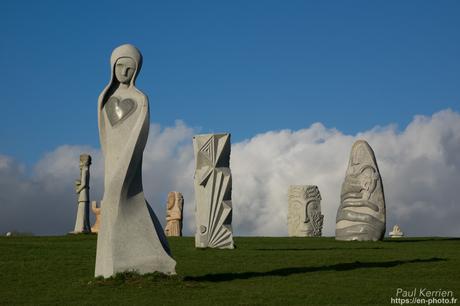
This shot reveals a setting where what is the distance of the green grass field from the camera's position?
12570mm

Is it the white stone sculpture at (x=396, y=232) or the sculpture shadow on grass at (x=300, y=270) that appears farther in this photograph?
the white stone sculpture at (x=396, y=232)

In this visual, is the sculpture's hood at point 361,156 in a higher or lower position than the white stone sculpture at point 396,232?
higher

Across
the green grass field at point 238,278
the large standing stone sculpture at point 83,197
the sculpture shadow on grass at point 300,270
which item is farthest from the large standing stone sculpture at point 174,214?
the sculpture shadow on grass at point 300,270

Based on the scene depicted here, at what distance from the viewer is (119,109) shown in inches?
554

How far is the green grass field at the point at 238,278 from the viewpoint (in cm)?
A: 1257

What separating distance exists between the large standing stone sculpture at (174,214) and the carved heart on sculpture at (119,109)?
24.0 m

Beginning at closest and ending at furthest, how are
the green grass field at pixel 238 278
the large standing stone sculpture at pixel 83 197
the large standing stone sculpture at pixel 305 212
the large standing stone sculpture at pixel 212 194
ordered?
the green grass field at pixel 238 278 → the large standing stone sculpture at pixel 212 194 → the large standing stone sculpture at pixel 83 197 → the large standing stone sculpture at pixel 305 212

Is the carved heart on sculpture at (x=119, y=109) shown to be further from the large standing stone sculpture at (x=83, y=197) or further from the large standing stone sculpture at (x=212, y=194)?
the large standing stone sculpture at (x=83, y=197)

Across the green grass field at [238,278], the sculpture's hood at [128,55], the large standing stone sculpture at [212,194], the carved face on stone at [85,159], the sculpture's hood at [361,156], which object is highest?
the carved face on stone at [85,159]

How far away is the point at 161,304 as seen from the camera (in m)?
11.8

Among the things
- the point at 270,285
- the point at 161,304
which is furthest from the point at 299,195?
the point at 161,304

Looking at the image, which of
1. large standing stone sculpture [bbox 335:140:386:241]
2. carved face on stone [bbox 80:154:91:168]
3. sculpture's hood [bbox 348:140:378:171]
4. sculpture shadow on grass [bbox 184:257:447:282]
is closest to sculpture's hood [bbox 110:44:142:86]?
sculpture shadow on grass [bbox 184:257:447:282]

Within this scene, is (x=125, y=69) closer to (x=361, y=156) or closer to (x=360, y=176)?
(x=360, y=176)

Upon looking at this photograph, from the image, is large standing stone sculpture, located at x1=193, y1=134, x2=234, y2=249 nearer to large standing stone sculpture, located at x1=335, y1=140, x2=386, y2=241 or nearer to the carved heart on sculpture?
large standing stone sculpture, located at x1=335, y1=140, x2=386, y2=241
